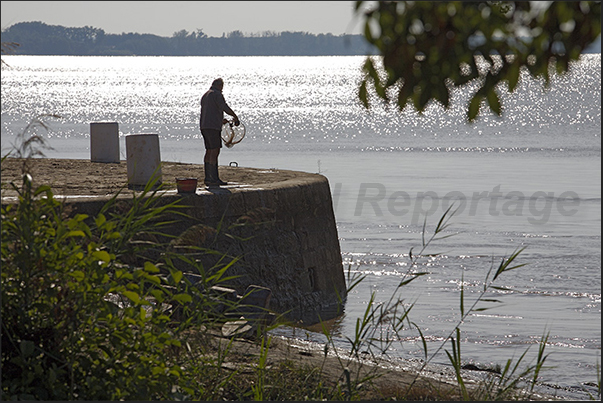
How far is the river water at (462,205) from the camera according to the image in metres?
11.7

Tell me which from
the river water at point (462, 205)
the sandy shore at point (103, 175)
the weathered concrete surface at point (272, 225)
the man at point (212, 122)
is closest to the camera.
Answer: the weathered concrete surface at point (272, 225)

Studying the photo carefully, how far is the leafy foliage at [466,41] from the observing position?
307cm

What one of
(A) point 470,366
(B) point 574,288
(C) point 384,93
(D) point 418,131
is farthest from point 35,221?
(D) point 418,131

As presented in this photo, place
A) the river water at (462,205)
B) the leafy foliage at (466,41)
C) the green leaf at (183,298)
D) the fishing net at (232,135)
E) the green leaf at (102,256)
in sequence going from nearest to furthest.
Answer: the leafy foliage at (466,41)
the green leaf at (102,256)
the green leaf at (183,298)
the river water at (462,205)
the fishing net at (232,135)

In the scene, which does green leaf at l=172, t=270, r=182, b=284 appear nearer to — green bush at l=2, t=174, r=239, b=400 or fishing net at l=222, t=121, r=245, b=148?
green bush at l=2, t=174, r=239, b=400

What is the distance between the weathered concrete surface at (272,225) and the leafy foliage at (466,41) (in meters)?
5.69

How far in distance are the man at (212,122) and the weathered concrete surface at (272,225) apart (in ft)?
1.14

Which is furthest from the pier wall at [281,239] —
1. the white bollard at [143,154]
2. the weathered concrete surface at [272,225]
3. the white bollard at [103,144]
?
the white bollard at [103,144]

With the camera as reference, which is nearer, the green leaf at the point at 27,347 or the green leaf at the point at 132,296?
the green leaf at the point at 27,347

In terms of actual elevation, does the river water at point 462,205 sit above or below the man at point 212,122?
below

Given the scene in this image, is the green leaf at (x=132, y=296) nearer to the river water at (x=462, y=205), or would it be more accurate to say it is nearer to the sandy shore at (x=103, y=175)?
the river water at (x=462, y=205)

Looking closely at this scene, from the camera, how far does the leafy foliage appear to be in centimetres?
307

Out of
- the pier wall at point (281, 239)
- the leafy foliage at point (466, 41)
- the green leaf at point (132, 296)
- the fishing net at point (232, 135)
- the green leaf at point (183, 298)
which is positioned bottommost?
the pier wall at point (281, 239)

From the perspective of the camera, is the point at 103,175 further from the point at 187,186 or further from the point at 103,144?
the point at 187,186
